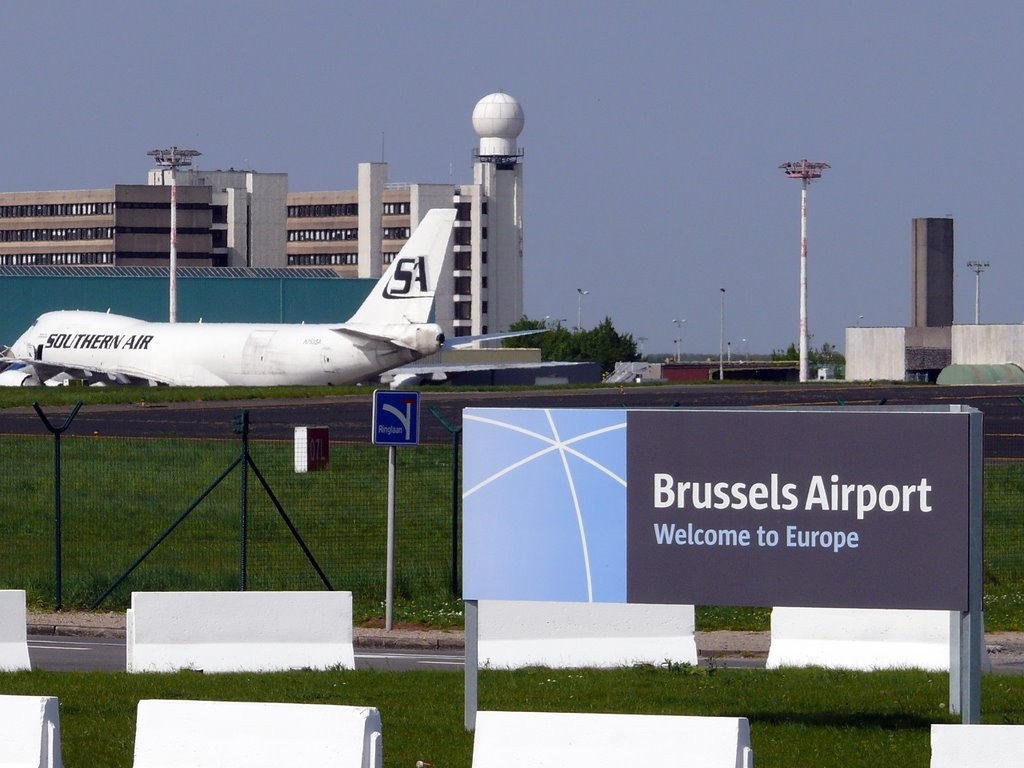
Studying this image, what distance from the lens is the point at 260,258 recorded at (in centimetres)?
17325

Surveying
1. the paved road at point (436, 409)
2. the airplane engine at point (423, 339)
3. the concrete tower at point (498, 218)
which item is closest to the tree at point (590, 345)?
the concrete tower at point (498, 218)

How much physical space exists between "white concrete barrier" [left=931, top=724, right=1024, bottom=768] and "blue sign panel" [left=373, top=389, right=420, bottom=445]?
1222cm

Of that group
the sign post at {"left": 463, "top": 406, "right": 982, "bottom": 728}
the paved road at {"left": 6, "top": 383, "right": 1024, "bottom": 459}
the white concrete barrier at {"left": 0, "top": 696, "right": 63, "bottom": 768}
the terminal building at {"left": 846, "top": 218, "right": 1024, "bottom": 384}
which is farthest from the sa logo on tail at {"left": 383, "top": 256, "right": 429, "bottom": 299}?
the white concrete barrier at {"left": 0, "top": 696, "right": 63, "bottom": 768}

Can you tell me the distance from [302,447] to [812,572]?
22845 millimetres

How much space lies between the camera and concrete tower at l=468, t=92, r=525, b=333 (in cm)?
17188

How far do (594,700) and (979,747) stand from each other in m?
5.78

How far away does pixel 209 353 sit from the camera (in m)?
79.9

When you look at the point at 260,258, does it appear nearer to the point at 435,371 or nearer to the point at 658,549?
the point at 435,371

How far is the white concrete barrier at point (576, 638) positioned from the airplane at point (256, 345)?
59.6m

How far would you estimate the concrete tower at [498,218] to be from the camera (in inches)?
6767

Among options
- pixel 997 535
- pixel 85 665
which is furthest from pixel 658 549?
pixel 997 535

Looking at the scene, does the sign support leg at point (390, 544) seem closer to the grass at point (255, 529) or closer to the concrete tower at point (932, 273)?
the grass at point (255, 529)

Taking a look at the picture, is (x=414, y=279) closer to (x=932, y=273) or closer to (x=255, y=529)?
(x=255, y=529)

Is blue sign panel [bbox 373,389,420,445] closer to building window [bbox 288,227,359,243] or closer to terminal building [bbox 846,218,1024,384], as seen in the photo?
terminal building [bbox 846,218,1024,384]
